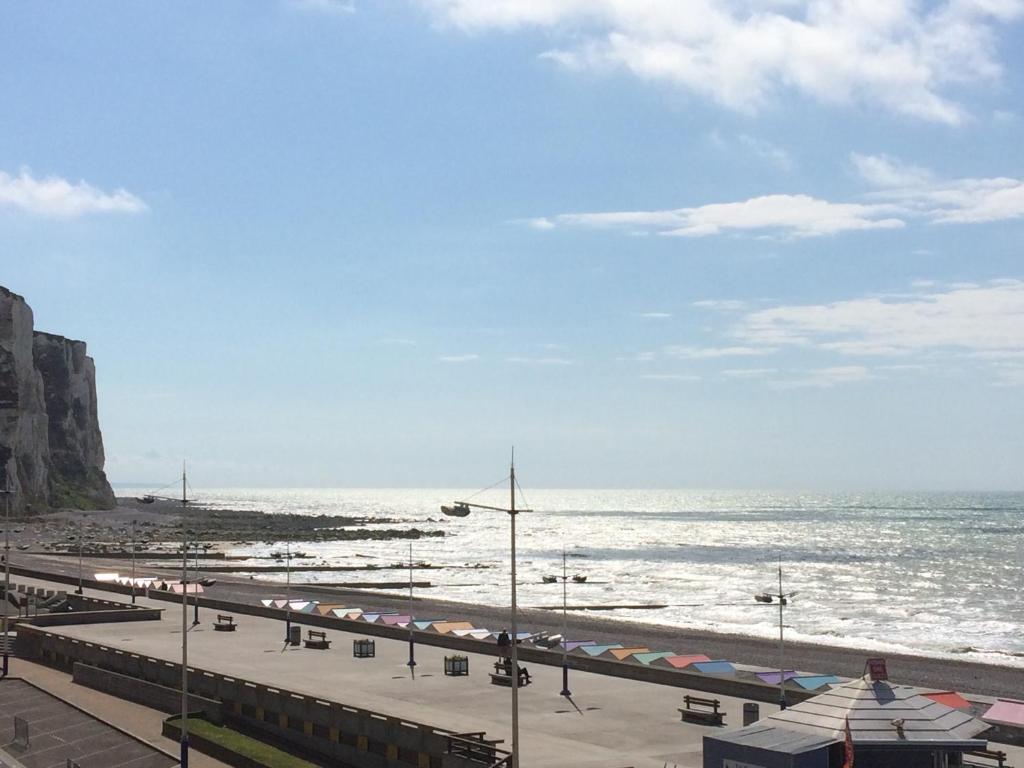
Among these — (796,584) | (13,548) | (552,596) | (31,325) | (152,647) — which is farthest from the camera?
(31,325)

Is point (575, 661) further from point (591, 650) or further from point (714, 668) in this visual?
point (714, 668)

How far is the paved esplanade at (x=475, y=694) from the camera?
32719mm

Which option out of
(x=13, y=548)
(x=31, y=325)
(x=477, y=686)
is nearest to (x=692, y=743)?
(x=477, y=686)

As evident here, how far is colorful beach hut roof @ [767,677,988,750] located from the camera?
2294cm

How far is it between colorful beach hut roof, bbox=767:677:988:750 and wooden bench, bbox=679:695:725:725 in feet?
36.9

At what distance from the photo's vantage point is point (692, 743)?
3341 centimetres

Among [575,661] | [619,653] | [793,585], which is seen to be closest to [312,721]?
[575,661]

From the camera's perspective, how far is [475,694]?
137 feet

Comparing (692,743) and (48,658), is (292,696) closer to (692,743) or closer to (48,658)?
(692,743)

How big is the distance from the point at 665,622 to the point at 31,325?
133 meters

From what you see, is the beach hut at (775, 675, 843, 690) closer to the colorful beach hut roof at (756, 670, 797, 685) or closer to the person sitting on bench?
the colorful beach hut roof at (756, 670, 797, 685)

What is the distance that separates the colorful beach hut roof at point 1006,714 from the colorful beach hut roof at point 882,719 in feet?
27.8

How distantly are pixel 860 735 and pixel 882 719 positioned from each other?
84 cm

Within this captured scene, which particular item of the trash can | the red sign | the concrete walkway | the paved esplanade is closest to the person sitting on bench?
the paved esplanade
